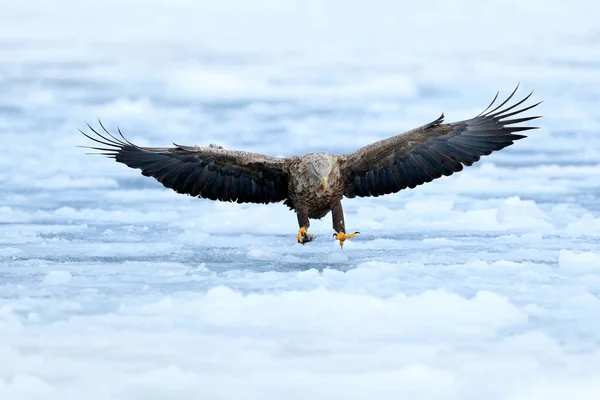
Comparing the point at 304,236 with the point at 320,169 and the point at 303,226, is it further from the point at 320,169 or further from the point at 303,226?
the point at 320,169

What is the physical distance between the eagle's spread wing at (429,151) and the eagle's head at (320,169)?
29 cm

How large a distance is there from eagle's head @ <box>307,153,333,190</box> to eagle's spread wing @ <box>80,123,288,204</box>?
1.40ft

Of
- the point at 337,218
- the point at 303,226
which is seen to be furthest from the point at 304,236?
the point at 337,218

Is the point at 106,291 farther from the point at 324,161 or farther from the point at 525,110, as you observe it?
the point at 525,110

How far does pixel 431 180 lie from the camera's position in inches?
406

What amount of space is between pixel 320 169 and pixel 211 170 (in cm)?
115

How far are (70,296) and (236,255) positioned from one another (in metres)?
2.23

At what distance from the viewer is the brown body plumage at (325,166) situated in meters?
10.1

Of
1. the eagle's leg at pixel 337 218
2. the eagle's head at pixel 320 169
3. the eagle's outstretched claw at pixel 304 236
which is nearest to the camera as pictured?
the eagle's head at pixel 320 169

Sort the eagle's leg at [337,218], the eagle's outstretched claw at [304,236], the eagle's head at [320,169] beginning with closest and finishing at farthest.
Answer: the eagle's head at [320,169] → the eagle's outstretched claw at [304,236] → the eagle's leg at [337,218]

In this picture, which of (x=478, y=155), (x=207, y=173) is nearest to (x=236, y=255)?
(x=207, y=173)

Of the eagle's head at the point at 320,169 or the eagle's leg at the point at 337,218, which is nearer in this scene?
the eagle's head at the point at 320,169

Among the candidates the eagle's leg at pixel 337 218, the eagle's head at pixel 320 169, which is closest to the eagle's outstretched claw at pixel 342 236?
the eagle's leg at pixel 337 218

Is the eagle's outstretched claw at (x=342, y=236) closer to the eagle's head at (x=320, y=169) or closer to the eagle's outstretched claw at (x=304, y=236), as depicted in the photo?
the eagle's outstretched claw at (x=304, y=236)
